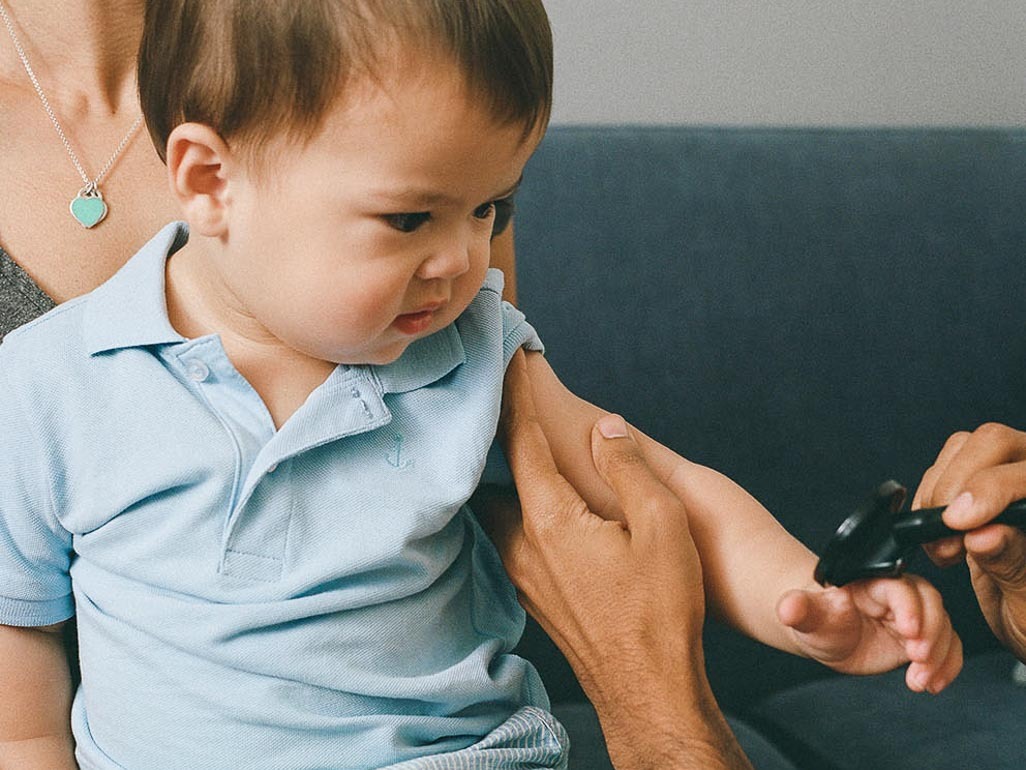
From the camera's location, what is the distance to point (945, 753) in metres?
1.42

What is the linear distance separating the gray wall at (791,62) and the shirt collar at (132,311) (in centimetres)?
112

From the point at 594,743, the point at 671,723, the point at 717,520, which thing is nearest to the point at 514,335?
the point at 717,520

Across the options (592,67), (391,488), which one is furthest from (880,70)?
(391,488)

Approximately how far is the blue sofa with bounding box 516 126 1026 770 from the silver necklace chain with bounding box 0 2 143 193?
589 millimetres

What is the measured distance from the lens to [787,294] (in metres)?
1.67

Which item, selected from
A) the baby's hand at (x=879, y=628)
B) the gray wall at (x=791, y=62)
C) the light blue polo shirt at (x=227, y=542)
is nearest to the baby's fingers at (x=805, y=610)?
the baby's hand at (x=879, y=628)

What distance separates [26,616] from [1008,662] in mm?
1315

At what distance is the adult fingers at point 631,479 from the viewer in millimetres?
946

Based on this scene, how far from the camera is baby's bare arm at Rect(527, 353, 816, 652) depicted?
90 centimetres

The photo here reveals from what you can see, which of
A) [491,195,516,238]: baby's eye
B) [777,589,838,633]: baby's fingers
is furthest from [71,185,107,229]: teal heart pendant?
[777,589,838,633]: baby's fingers

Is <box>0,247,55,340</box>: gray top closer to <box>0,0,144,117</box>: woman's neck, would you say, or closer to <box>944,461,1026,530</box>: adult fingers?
<box>0,0,144,117</box>: woman's neck

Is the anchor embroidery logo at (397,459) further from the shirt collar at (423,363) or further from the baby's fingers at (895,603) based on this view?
the baby's fingers at (895,603)

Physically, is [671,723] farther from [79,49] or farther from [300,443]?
[79,49]

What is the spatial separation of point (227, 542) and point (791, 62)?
1.53m
